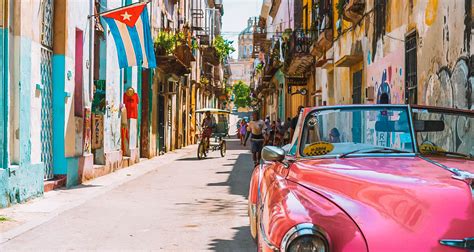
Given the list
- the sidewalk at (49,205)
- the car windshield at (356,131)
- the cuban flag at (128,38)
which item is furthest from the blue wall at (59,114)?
the car windshield at (356,131)

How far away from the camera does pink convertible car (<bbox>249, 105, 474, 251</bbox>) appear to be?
2.94 m

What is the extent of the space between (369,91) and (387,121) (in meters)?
9.98

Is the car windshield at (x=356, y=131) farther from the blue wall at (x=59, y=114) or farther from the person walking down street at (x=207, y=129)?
the person walking down street at (x=207, y=129)

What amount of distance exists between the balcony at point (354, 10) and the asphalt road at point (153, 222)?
17.6 ft

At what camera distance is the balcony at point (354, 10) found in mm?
14633

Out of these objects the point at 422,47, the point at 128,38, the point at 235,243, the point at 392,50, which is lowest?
the point at 235,243

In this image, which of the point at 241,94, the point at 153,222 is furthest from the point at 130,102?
the point at 241,94

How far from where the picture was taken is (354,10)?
588 inches

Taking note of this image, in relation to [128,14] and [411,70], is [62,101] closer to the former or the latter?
[128,14]

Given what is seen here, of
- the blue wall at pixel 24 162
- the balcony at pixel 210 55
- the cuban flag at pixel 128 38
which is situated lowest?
the blue wall at pixel 24 162

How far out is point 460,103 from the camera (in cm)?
806

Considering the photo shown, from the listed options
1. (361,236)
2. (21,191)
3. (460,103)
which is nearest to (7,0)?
(21,191)

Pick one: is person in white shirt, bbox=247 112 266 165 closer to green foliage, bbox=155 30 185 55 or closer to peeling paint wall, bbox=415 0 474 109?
peeling paint wall, bbox=415 0 474 109

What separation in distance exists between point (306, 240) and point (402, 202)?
0.57 metres
